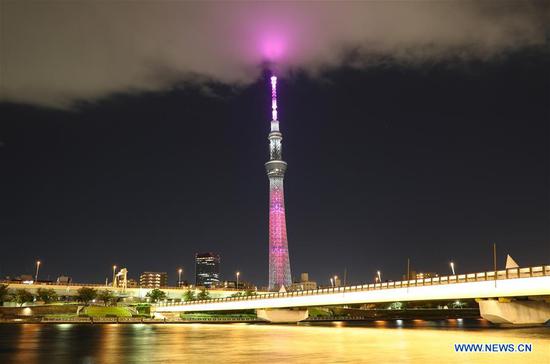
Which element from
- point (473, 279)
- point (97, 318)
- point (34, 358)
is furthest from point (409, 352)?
point (97, 318)

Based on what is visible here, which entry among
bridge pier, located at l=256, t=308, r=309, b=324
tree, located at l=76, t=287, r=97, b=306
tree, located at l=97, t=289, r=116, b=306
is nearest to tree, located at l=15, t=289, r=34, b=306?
tree, located at l=76, t=287, r=97, b=306

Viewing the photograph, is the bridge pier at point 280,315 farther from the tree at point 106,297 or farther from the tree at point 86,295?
the tree at point 86,295

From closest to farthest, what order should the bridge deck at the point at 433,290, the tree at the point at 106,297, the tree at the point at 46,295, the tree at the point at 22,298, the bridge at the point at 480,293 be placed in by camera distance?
the bridge deck at the point at 433,290 < the bridge at the point at 480,293 < the tree at the point at 22,298 < the tree at the point at 46,295 < the tree at the point at 106,297

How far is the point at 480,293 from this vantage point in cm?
6131

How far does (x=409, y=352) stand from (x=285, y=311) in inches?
2968

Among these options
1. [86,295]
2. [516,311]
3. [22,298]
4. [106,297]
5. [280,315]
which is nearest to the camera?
[516,311]

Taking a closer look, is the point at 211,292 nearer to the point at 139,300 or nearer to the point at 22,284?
the point at 139,300

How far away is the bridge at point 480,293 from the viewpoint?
5625 cm

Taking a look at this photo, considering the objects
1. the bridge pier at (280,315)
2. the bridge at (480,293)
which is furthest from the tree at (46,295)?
the bridge at (480,293)

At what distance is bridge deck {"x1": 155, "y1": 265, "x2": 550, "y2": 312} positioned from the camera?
55500mm

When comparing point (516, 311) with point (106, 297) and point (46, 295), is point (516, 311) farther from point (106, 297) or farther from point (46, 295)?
point (46, 295)

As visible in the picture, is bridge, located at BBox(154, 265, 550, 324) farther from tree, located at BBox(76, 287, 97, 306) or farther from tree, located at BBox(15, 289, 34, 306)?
tree, located at BBox(15, 289, 34, 306)

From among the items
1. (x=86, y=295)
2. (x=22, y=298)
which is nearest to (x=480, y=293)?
(x=86, y=295)

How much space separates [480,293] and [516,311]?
1150 centimetres
